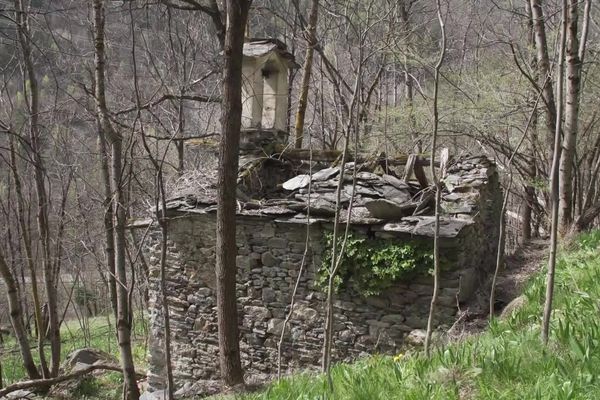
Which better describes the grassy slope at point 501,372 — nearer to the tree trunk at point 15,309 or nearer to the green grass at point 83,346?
the tree trunk at point 15,309

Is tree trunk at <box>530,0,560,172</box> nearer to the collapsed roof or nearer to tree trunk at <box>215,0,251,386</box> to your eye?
the collapsed roof

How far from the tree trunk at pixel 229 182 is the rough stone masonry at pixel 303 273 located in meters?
1.36

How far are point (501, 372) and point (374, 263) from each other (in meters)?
4.33

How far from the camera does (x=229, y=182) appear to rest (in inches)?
225

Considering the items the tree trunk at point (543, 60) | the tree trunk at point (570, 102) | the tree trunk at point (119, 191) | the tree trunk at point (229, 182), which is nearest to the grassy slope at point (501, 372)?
the tree trunk at point (229, 182)

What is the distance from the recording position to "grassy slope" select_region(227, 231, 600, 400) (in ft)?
7.82

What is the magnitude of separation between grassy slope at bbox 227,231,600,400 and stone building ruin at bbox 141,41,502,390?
3105mm

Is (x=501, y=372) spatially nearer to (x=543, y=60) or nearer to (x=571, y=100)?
(x=571, y=100)

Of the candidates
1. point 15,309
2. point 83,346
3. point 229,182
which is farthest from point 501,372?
point 83,346

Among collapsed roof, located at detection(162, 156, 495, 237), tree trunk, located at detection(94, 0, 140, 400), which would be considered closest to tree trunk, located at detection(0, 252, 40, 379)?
tree trunk, located at detection(94, 0, 140, 400)

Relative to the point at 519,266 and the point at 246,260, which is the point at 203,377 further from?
the point at 519,266

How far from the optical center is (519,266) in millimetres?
8750

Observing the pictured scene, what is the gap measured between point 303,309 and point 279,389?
168 inches

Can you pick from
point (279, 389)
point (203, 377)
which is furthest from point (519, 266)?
point (279, 389)
